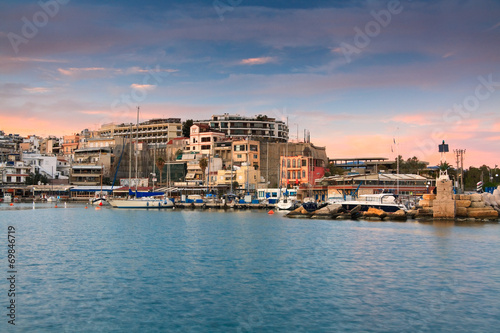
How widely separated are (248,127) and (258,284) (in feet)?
428

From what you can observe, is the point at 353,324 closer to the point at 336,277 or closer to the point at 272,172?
the point at 336,277

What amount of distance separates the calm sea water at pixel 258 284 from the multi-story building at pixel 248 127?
110 meters

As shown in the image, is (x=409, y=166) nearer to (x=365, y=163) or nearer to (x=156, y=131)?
(x=365, y=163)

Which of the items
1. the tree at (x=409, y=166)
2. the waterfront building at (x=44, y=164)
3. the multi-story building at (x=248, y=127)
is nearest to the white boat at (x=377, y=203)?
the tree at (x=409, y=166)

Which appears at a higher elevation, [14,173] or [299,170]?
[14,173]

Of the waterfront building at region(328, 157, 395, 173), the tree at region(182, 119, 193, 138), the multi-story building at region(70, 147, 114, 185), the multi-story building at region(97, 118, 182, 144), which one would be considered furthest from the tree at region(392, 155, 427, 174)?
the multi-story building at region(70, 147, 114, 185)

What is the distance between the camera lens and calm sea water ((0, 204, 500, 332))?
1830 cm

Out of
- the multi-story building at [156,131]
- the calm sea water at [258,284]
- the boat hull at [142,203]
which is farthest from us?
the multi-story building at [156,131]

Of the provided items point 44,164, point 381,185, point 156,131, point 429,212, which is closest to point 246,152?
point 381,185

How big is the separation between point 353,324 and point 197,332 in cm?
572

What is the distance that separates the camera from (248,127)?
504ft

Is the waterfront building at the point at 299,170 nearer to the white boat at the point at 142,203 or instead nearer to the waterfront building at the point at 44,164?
the white boat at the point at 142,203

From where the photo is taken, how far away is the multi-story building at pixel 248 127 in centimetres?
15312

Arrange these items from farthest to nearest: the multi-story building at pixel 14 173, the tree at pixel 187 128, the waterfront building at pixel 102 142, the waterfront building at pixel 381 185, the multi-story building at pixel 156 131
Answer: the multi-story building at pixel 156 131
the tree at pixel 187 128
the waterfront building at pixel 102 142
the multi-story building at pixel 14 173
the waterfront building at pixel 381 185
